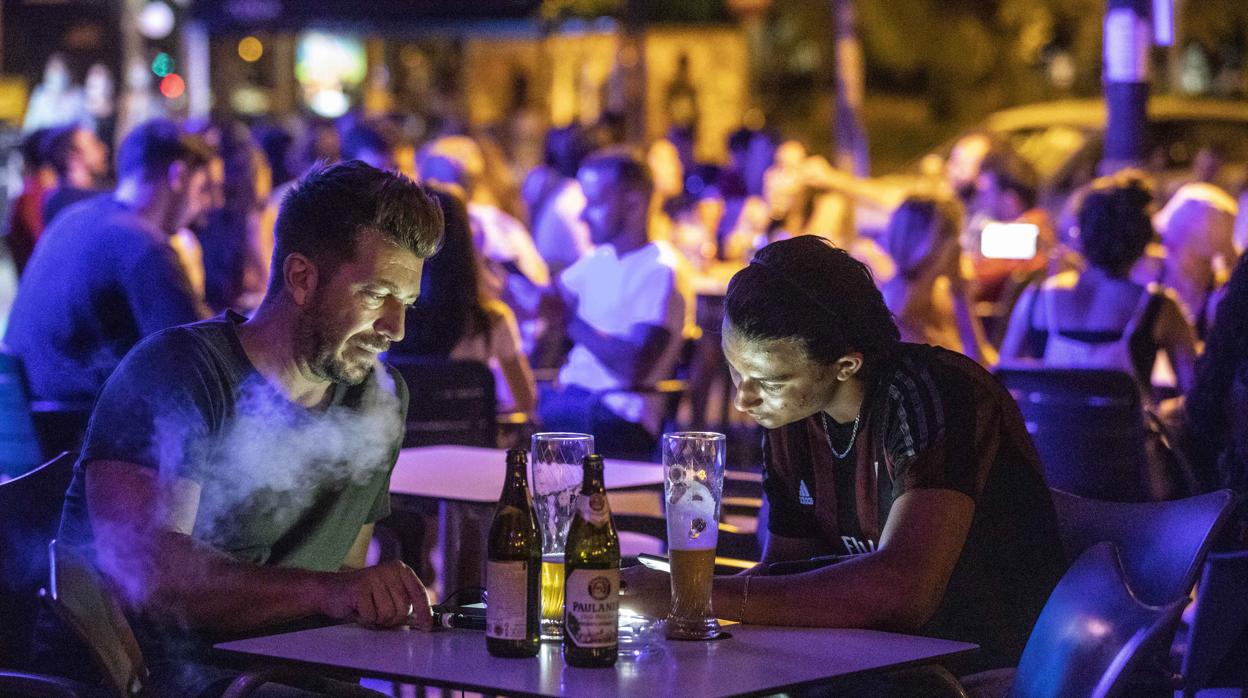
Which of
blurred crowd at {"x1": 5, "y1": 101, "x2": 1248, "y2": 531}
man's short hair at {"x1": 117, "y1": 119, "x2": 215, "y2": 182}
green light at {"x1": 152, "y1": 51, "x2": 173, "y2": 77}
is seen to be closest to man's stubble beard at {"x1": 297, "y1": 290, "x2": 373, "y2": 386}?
blurred crowd at {"x1": 5, "y1": 101, "x2": 1248, "y2": 531}

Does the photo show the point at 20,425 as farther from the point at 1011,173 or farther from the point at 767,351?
the point at 1011,173

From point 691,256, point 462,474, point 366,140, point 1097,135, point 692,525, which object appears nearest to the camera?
point 692,525

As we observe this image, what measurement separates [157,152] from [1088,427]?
3.50 meters

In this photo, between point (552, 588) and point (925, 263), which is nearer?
point (552, 588)

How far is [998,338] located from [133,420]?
6163 mm

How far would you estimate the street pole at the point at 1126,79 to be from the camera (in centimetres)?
772

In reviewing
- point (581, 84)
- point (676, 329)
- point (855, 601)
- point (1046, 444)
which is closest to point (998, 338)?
point (676, 329)

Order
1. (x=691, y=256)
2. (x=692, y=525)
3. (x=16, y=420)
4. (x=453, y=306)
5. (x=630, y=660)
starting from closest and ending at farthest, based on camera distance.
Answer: (x=630, y=660)
(x=692, y=525)
(x=16, y=420)
(x=453, y=306)
(x=691, y=256)

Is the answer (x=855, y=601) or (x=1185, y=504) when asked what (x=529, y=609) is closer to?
(x=855, y=601)

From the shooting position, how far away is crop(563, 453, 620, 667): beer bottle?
2596 mm

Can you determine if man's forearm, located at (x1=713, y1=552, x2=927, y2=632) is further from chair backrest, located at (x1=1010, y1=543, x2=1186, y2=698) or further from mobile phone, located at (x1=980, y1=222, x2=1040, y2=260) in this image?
mobile phone, located at (x1=980, y1=222, x2=1040, y2=260)

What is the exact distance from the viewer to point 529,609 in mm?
2691

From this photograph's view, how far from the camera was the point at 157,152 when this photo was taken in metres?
6.21

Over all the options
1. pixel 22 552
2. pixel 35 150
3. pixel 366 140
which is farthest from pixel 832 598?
pixel 35 150
